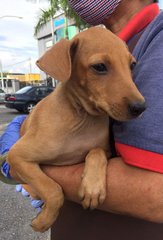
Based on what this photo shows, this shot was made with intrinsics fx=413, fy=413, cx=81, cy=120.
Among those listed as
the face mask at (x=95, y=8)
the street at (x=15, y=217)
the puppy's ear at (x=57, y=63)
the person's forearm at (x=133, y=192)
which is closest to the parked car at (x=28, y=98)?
the street at (x=15, y=217)

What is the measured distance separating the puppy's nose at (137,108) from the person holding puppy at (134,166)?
0.07 ft

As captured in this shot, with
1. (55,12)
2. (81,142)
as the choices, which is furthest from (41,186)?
(55,12)

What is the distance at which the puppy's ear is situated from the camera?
188 centimetres

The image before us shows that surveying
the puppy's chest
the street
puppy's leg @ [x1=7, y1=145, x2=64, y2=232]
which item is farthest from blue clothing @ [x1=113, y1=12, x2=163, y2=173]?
the street

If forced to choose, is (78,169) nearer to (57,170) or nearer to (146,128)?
(57,170)

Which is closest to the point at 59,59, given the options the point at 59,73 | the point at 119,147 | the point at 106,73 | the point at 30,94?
the point at 59,73

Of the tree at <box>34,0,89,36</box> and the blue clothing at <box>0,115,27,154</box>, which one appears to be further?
the tree at <box>34,0,89,36</box>

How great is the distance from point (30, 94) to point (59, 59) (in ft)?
64.8

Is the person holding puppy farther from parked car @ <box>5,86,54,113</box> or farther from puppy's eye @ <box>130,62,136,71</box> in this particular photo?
parked car @ <box>5,86,54,113</box>

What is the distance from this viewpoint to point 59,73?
189cm

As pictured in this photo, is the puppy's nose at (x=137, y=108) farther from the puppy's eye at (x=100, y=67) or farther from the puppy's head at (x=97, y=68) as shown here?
the puppy's eye at (x=100, y=67)

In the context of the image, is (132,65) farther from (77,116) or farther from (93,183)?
(93,183)

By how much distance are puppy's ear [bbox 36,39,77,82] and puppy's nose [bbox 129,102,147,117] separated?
1.25 feet

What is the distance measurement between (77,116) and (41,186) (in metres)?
0.38
